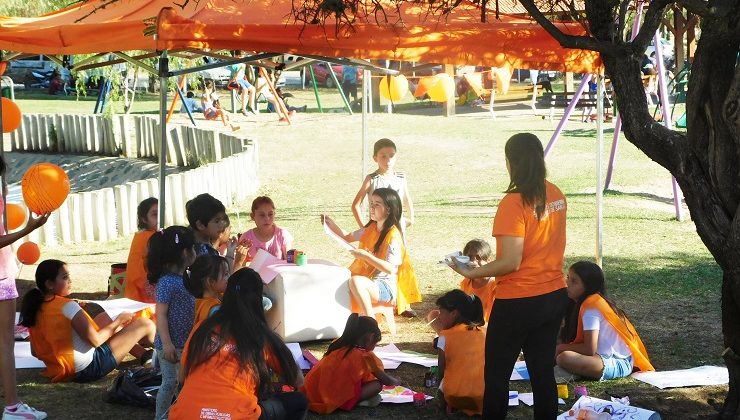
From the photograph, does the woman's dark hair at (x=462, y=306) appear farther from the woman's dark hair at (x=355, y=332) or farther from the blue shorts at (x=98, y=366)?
the blue shorts at (x=98, y=366)

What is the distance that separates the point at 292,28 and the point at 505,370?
2924 mm

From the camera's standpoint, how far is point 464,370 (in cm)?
623

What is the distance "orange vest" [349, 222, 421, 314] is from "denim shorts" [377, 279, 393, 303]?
0.41ft

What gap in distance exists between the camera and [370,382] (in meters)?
6.39

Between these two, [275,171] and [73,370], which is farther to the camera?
[275,171]

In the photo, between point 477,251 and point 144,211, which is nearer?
point 477,251

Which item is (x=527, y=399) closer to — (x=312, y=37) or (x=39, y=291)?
(x=312, y=37)

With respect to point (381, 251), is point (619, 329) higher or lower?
lower

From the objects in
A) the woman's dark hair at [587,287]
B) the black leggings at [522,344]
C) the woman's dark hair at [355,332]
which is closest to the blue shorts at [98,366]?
the woman's dark hair at [355,332]

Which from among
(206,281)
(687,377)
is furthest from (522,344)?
(687,377)

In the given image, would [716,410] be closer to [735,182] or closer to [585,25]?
[735,182]

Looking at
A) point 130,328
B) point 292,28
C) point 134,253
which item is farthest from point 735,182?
point 134,253

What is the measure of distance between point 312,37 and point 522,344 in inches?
108

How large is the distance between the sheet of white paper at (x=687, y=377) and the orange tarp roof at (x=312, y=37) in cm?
231
